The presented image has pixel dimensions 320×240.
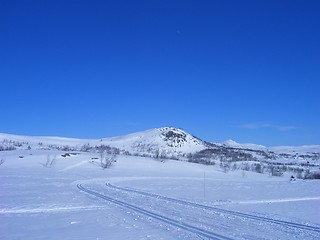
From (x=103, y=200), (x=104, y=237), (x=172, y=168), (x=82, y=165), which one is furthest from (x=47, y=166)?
(x=104, y=237)

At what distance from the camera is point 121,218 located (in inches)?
636

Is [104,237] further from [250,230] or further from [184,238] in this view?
[250,230]

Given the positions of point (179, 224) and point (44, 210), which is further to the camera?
point (44, 210)

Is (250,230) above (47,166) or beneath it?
beneath

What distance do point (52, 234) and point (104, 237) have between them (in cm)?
187

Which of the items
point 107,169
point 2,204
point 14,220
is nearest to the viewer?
point 14,220

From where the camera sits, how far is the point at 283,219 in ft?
55.6

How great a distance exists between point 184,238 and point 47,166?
65706 millimetres

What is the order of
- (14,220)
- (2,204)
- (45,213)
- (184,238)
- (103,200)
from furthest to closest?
(103,200)
(2,204)
(45,213)
(14,220)
(184,238)

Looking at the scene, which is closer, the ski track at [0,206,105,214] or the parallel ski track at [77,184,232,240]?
the parallel ski track at [77,184,232,240]

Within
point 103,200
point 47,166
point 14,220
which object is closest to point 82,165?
point 47,166

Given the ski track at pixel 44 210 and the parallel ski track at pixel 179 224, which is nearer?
the parallel ski track at pixel 179 224

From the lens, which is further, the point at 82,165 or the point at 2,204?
the point at 82,165

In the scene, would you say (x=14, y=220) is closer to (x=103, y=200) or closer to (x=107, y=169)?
(x=103, y=200)
